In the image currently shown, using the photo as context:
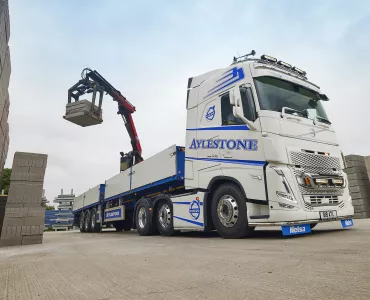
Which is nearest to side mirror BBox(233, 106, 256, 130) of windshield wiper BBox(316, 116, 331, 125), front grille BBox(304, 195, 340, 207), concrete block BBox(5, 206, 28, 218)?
front grille BBox(304, 195, 340, 207)

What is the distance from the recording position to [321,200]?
4.64 meters

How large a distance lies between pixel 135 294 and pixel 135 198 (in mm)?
7661

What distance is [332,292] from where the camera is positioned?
1463mm

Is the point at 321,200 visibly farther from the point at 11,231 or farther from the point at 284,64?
the point at 11,231

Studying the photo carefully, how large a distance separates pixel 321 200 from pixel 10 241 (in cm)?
714

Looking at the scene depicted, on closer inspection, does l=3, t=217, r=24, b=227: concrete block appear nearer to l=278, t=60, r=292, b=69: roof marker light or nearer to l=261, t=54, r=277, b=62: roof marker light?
l=261, t=54, r=277, b=62: roof marker light

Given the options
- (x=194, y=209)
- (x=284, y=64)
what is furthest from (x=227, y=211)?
(x=284, y=64)

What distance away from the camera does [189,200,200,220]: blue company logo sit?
225 inches

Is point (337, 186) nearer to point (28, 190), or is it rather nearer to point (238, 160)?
point (238, 160)

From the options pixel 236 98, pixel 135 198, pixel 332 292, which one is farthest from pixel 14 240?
pixel 332 292

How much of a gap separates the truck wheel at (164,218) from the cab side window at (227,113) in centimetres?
277

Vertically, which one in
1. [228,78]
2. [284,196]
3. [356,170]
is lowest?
[284,196]

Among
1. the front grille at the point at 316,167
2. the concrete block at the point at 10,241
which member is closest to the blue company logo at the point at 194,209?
the front grille at the point at 316,167

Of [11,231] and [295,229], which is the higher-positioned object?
[11,231]
